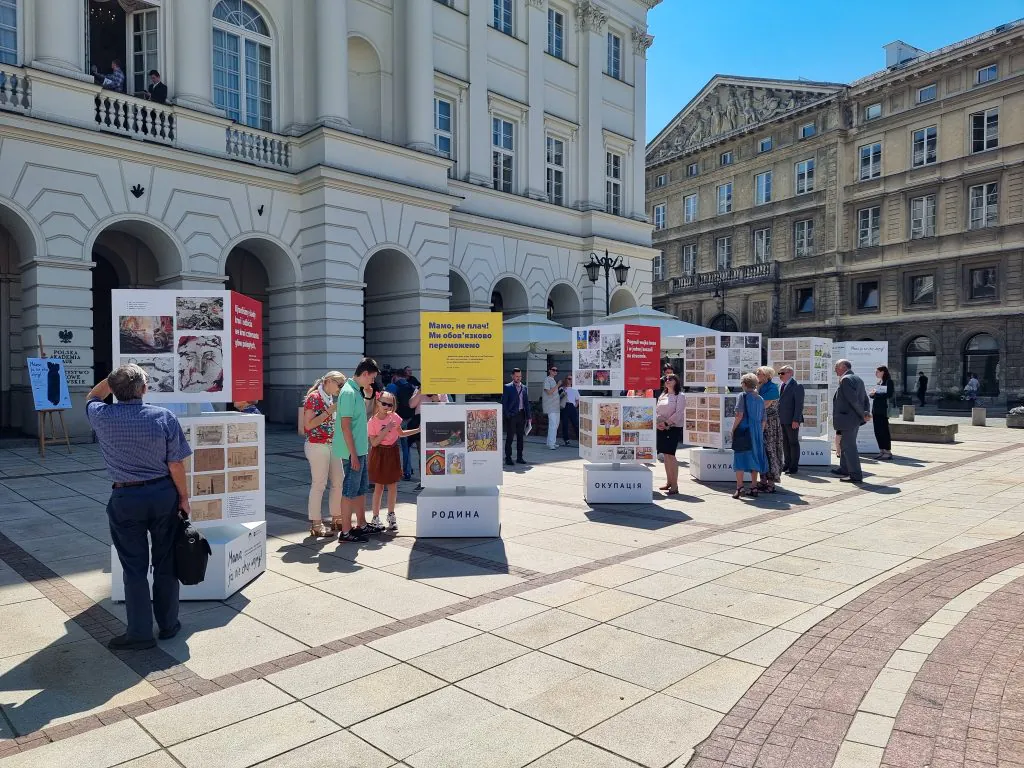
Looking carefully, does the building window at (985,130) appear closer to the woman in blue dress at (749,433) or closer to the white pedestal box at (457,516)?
the woman in blue dress at (749,433)

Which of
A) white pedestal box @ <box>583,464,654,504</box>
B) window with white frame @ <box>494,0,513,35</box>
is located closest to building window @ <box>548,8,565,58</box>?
window with white frame @ <box>494,0,513,35</box>

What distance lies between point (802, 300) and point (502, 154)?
28.4m

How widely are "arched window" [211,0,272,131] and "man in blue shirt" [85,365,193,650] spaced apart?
16.4 m

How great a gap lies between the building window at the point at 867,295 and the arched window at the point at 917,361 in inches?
126

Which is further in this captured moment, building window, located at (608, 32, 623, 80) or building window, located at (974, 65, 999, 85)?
building window, located at (974, 65, 999, 85)

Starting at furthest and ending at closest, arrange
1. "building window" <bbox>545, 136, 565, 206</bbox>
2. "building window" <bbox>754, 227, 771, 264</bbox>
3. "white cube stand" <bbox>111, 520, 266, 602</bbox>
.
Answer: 1. "building window" <bbox>754, 227, 771, 264</bbox>
2. "building window" <bbox>545, 136, 565, 206</bbox>
3. "white cube stand" <bbox>111, 520, 266, 602</bbox>

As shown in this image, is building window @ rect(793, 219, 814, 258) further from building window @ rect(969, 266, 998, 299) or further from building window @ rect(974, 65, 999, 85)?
building window @ rect(974, 65, 999, 85)

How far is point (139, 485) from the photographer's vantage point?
500cm

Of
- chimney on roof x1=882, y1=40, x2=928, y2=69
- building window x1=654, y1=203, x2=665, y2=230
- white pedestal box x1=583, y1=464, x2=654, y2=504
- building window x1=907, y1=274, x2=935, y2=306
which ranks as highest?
chimney on roof x1=882, y1=40, x2=928, y2=69

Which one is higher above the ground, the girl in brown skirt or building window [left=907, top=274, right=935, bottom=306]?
building window [left=907, top=274, right=935, bottom=306]

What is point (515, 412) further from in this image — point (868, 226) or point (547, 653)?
point (868, 226)

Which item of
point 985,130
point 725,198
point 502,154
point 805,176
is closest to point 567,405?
point 502,154

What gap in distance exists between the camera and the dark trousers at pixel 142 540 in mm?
4953

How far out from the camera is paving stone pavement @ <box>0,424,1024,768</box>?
374cm
